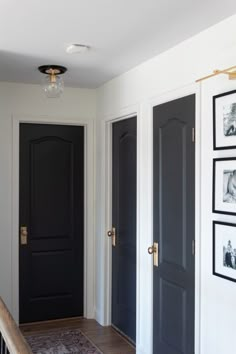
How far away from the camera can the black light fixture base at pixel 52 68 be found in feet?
11.8

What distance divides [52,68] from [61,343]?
2415mm

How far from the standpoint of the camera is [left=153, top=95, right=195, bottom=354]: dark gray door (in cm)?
292

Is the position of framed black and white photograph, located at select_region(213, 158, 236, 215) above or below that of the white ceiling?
below

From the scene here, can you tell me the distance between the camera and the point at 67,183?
4512mm

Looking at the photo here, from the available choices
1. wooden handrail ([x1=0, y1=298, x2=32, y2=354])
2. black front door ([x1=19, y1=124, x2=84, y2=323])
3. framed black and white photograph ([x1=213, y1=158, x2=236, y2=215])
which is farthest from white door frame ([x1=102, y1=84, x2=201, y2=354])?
wooden handrail ([x1=0, y1=298, x2=32, y2=354])

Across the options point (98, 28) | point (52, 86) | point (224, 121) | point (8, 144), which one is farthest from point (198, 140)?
point (8, 144)

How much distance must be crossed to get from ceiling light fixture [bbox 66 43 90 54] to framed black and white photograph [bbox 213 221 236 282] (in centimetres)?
152

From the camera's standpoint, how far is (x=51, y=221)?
4445 millimetres

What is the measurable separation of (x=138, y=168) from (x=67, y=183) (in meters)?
1.14

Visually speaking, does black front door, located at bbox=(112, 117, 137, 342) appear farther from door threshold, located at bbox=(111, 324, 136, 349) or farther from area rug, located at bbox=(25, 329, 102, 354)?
area rug, located at bbox=(25, 329, 102, 354)

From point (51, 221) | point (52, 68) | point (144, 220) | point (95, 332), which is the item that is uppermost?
point (52, 68)

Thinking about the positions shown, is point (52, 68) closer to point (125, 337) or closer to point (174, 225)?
point (174, 225)

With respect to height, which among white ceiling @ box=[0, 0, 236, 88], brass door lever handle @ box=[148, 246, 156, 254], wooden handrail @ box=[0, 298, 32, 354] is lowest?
wooden handrail @ box=[0, 298, 32, 354]

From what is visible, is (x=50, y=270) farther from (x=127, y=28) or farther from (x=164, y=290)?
(x=127, y=28)
